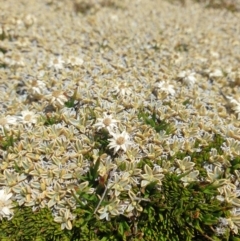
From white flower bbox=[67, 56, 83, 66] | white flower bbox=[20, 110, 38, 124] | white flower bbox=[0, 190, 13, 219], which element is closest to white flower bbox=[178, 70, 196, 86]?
white flower bbox=[67, 56, 83, 66]

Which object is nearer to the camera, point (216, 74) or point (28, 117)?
point (28, 117)

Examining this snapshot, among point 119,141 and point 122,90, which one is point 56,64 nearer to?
point 122,90

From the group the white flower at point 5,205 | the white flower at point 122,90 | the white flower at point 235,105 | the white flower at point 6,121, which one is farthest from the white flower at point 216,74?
the white flower at point 5,205

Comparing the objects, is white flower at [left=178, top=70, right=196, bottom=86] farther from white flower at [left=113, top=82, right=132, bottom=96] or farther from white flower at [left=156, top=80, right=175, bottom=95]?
white flower at [left=113, top=82, right=132, bottom=96]

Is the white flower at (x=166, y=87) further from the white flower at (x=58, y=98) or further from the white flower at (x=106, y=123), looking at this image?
the white flower at (x=58, y=98)

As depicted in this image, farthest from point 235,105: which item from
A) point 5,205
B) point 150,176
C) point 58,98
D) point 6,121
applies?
point 5,205

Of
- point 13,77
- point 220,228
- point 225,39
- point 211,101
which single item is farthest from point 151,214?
point 225,39
